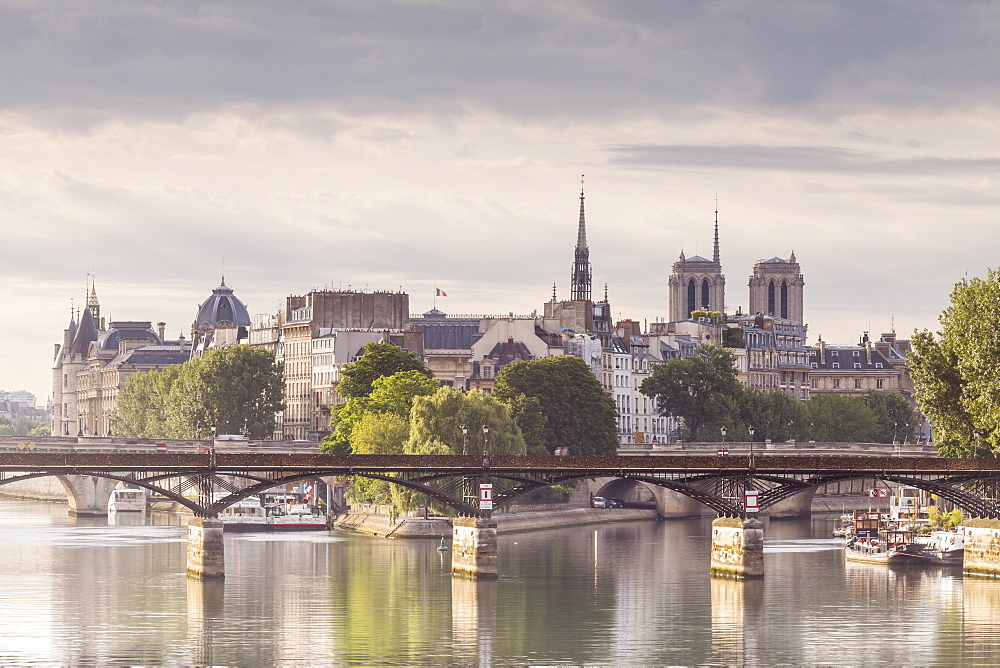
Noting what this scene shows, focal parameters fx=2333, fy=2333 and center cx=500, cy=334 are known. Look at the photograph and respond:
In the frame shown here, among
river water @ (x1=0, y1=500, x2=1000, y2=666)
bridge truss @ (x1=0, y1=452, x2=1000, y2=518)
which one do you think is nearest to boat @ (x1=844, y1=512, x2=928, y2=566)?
river water @ (x1=0, y1=500, x2=1000, y2=666)

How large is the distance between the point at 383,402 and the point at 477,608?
51.3 m

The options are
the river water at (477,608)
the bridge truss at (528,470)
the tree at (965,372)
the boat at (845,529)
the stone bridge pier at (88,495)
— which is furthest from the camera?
the stone bridge pier at (88,495)

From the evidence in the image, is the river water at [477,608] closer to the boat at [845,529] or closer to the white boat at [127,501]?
the boat at [845,529]

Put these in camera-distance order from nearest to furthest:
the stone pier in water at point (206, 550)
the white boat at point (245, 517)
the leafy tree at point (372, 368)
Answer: the stone pier in water at point (206, 550), the white boat at point (245, 517), the leafy tree at point (372, 368)

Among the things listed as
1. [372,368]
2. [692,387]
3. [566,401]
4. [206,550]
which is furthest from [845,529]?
[692,387]

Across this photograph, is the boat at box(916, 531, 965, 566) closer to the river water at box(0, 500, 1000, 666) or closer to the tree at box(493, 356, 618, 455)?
the river water at box(0, 500, 1000, 666)

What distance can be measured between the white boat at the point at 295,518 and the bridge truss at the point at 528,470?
138ft

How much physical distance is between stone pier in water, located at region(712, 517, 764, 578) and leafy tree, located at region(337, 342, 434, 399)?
166 feet

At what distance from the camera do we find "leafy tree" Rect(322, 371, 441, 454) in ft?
471

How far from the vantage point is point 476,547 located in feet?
340

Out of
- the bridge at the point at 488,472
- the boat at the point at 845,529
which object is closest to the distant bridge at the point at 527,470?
the bridge at the point at 488,472

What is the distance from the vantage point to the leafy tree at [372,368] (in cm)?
15588

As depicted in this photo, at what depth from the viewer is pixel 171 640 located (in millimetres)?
81938

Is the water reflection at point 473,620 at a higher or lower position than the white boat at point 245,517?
lower
